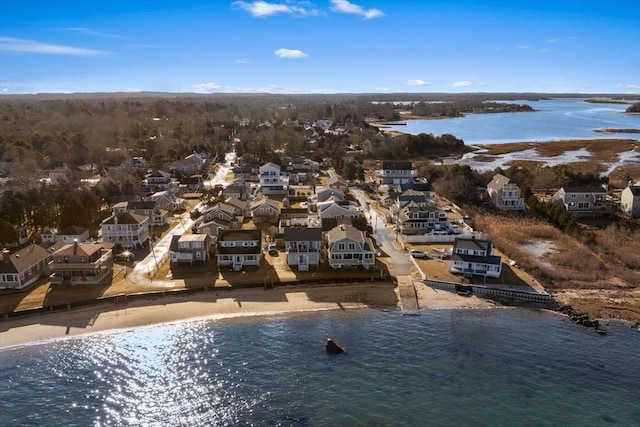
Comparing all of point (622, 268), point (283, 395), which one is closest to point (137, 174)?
point (283, 395)

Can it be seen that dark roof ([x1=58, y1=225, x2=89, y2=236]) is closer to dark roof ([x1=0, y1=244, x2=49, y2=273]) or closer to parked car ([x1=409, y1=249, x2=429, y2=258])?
dark roof ([x1=0, y1=244, x2=49, y2=273])

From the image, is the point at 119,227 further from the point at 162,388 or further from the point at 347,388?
the point at 347,388

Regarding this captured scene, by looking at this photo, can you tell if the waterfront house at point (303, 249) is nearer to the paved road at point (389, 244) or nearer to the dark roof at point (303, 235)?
the dark roof at point (303, 235)

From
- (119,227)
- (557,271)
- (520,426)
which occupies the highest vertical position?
(119,227)

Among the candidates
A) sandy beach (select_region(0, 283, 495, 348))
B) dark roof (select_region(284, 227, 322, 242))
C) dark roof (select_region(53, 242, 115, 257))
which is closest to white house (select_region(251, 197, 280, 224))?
dark roof (select_region(284, 227, 322, 242))

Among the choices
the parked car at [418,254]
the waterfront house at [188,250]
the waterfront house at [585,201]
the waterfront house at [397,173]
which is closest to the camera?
the waterfront house at [188,250]

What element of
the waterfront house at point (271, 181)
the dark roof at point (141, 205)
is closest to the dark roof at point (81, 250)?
the dark roof at point (141, 205)
